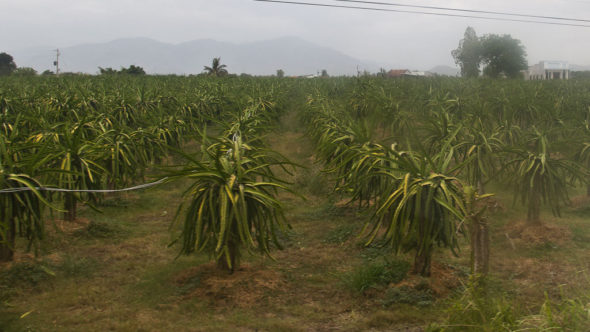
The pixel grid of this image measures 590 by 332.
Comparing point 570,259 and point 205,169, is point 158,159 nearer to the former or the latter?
point 205,169

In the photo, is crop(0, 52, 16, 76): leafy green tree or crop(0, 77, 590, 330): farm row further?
crop(0, 52, 16, 76): leafy green tree

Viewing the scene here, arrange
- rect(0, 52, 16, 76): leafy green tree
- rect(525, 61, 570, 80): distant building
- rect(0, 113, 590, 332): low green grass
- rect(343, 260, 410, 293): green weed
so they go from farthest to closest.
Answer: rect(525, 61, 570, 80): distant building, rect(0, 52, 16, 76): leafy green tree, rect(343, 260, 410, 293): green weed, rect(0, 113, 590, 332): low green grass

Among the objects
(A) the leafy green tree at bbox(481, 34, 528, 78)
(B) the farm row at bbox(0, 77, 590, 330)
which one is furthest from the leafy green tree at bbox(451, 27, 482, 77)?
(B) the farm row at bbox(0, 77, 590, 330)

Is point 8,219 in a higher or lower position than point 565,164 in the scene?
lower

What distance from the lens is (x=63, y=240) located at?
593 centimetres

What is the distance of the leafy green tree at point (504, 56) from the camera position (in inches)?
2100

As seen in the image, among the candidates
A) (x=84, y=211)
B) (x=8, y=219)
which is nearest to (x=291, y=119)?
(x=84, y=211)

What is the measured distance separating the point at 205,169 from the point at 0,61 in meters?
57.7

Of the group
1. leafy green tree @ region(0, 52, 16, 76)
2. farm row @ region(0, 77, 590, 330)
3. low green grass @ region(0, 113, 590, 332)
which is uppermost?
leafy green tree @ region(0, 52, 16, 76)

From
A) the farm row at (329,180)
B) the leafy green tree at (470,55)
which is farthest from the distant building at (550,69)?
the farm row at (329,180)

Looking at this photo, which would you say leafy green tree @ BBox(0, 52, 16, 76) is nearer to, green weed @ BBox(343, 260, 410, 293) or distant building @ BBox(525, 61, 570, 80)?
green weed @ BBox(343, 260, 410, 293)

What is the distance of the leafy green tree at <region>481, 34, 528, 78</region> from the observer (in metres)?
53.3

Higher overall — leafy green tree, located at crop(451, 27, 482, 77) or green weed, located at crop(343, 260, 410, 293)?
leafy green tree, located at crop(451, 27, 482, 77)

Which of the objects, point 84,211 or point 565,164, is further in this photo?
point 84,211
